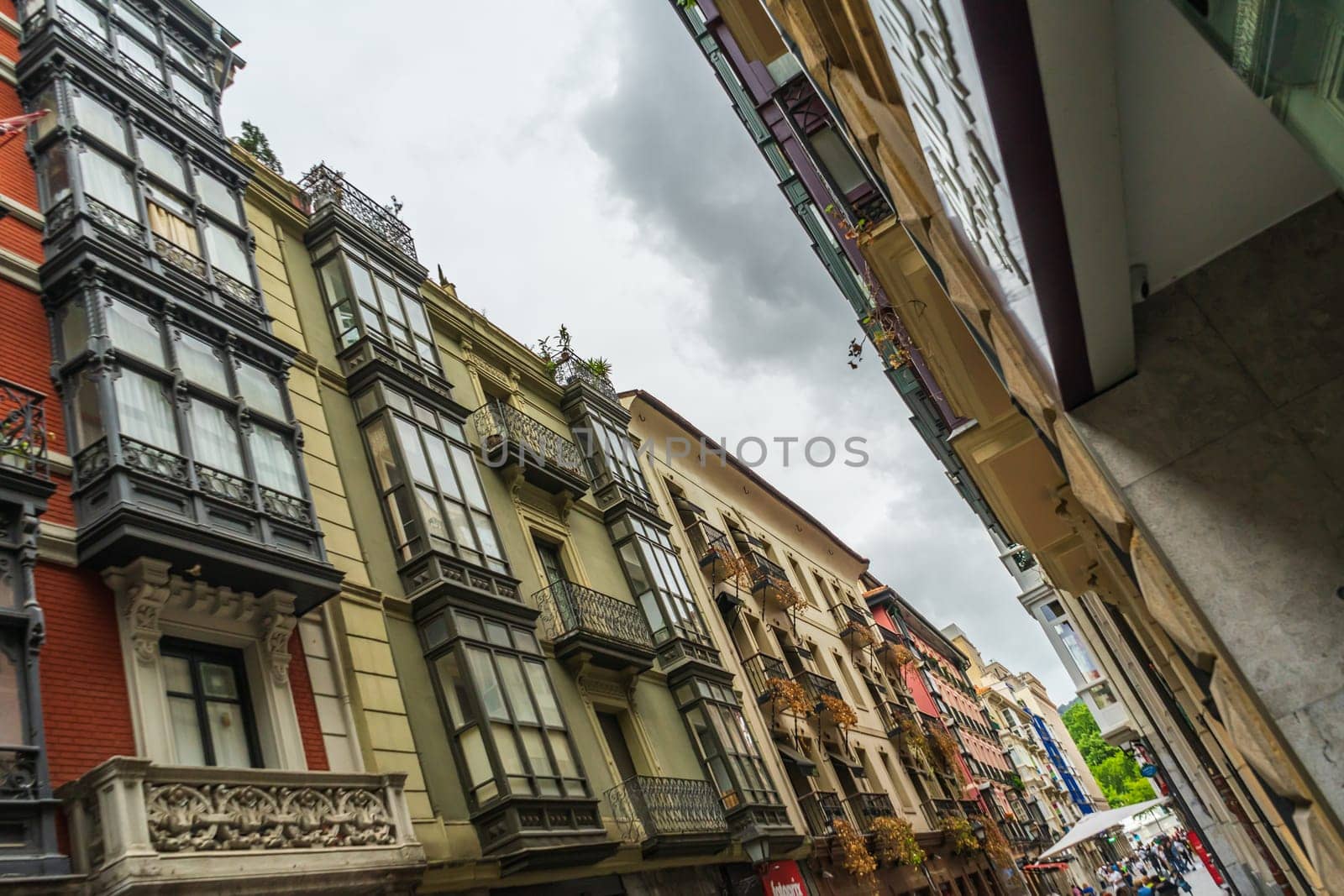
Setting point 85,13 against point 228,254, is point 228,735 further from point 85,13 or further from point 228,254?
point 85,13

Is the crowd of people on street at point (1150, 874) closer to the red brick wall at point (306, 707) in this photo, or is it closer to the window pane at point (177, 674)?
the red brick wall at point (306, 707)

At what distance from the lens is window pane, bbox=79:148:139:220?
1152 centimetres

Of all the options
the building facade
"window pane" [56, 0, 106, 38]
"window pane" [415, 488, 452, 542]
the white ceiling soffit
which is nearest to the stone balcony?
"window pane" [415, 488, 452, 542]

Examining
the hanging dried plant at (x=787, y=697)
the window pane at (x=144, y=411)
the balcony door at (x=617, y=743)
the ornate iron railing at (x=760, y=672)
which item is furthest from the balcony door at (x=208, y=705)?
the hanging dried plant at (x=787, y=697)

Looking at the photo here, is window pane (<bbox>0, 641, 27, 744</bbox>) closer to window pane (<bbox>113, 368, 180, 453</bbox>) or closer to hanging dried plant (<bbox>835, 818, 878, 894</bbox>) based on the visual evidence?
window pane (<bbox>113, 368, 180, 453</bbox>)

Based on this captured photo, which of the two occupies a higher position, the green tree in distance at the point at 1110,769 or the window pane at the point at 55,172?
the window pane at the point at 55,172

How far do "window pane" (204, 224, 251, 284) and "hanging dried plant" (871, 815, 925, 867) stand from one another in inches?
845

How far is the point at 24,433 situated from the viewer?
8758 mm

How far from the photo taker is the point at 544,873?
12.6 m

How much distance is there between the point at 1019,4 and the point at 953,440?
319 inches

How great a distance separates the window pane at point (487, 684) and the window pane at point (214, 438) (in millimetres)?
4320

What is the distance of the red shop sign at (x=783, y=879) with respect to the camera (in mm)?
18656

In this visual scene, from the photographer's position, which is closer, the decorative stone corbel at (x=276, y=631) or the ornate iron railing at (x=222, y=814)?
the ornate iron railing at (x=222, y=814)

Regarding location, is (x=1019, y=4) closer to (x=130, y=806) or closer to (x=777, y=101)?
(x=130, y=806)
